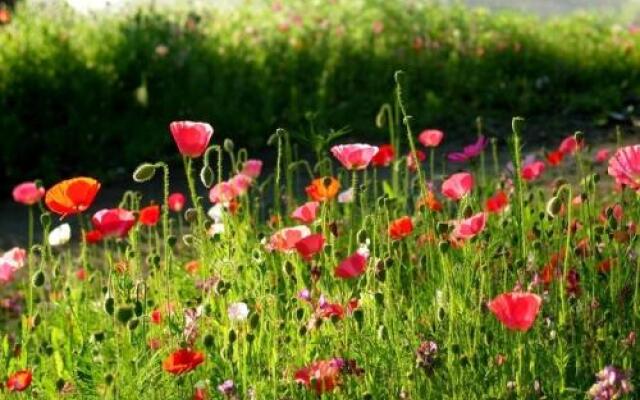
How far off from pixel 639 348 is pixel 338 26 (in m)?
7.14

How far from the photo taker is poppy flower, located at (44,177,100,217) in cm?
263

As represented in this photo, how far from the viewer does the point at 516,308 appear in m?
2.20

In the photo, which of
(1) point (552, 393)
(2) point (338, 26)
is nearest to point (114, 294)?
(1) point (552, 393)

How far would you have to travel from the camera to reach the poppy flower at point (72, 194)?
2.63 m

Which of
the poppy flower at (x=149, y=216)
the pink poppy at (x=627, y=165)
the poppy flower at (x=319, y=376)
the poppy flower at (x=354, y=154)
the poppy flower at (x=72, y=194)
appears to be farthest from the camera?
the poppy flower at (x=149, y=216)

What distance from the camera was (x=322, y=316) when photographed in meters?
2.75

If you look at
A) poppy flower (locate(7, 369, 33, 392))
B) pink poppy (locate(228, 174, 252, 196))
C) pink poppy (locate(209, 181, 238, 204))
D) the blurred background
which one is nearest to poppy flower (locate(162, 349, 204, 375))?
poppy flower (locate(7, 369, 33, 392))

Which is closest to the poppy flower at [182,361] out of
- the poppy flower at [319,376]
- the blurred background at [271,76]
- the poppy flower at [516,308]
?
the poppy flower at [319,376]

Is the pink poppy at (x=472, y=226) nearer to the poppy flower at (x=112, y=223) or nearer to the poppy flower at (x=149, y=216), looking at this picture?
the poppy flower at (x=112, y=223)

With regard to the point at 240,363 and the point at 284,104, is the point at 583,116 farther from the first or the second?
the point at 240,363

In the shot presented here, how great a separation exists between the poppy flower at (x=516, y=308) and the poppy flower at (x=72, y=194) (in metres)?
0.94

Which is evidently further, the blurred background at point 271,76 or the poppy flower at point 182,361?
the blurred background at point 271,76

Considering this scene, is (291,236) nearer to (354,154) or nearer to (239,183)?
(354,154)

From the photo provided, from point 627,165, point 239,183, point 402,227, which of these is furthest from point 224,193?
point 627,165
